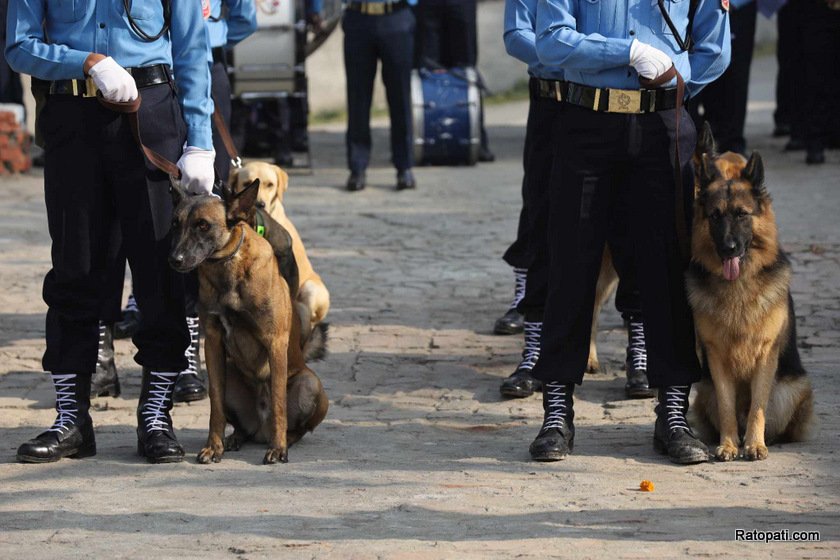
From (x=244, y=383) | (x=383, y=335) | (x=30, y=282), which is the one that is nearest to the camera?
(x=244, y=383)

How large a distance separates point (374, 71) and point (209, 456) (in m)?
6.87

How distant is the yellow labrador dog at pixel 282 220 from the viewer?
7.33 meters

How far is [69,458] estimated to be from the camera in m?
5.53

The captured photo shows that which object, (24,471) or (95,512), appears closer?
(95,512)

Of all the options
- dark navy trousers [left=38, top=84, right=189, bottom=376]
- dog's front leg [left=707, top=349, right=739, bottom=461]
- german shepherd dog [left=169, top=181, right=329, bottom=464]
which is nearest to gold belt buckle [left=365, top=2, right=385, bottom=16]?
german shepherd dog [left=169, top=181, right=329, bottom=464]

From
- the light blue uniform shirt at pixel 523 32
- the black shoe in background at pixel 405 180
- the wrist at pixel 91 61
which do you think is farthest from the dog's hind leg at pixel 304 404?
the black shoe in background at pixel 405 180

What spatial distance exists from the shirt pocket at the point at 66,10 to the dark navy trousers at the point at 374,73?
21.2 feet

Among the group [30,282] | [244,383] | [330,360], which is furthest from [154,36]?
[30,282]

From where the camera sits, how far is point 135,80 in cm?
521

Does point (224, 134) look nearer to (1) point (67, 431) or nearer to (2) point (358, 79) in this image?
(1) point (67, 431)

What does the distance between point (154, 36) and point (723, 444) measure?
8.81ft

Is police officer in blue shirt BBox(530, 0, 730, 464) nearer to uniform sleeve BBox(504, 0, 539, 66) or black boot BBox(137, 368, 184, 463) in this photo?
uniform sleeve BBox(504, 0, 539, 66)

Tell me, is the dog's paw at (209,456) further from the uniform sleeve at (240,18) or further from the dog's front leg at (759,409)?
the uniform sleeve at (240,18)

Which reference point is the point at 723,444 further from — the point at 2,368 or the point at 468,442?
the point at 2,368
